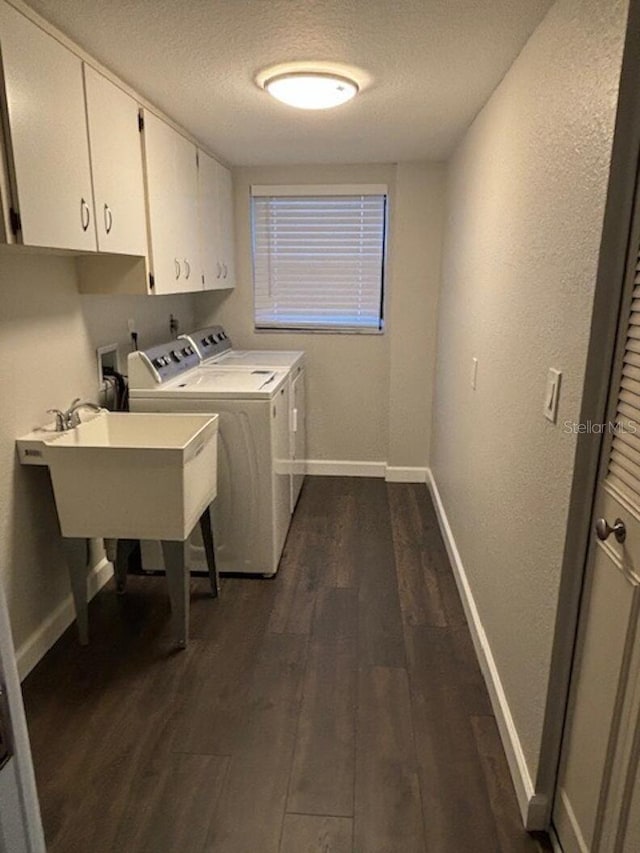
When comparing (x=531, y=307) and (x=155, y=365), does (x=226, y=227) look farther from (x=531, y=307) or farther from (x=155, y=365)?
(x=531, y=307)

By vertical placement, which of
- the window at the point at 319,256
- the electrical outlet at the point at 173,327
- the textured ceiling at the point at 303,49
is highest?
the textured ceiling at the point at 303,49

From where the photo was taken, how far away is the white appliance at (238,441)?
2.59 metres

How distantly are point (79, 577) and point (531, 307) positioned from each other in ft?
6.12

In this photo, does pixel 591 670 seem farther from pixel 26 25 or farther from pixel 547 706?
pixel 26 25

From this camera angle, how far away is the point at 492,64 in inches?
74.8

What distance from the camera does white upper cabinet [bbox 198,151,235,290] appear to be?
309 cm

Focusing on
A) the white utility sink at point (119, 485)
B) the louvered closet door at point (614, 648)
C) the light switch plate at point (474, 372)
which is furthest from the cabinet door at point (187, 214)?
the louvered closet door at point (614, 648)

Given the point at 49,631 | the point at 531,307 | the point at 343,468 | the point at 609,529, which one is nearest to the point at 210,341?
the point at 343,468

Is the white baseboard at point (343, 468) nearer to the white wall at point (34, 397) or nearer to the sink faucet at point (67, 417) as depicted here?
the white wall at point (34, 397)

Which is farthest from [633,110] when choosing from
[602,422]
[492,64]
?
[492,64]

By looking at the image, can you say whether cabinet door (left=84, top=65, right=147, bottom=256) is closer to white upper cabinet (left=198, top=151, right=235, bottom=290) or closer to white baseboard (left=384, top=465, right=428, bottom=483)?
white upper cabinet (left=198, top=151, right=235, bottom=290)

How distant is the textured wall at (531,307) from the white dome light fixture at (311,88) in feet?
1.86

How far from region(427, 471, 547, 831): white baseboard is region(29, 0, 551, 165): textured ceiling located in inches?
77.6

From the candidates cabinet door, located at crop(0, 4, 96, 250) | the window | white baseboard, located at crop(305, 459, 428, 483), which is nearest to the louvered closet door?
cabinet door, located at crop(0, 4, 96, 250)
